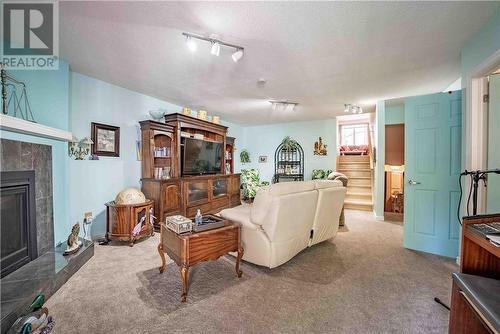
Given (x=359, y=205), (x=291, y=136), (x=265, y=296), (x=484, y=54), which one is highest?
(x=484, y=54)

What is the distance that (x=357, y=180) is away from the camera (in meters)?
5.82

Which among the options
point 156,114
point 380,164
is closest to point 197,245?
point 156,114

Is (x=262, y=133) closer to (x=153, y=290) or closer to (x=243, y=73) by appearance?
(x=243, y=73)

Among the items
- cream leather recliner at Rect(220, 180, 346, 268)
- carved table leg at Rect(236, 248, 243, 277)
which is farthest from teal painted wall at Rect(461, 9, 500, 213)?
carved table leg at Rect(236, 248, 243, 277)

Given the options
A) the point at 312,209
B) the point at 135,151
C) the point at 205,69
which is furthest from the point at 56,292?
the point at 205,69

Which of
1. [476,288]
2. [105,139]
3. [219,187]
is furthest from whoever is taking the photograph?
[219,187]

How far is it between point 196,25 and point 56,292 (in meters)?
2.68

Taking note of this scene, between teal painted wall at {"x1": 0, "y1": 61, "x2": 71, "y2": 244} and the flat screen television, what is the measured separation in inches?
72.1

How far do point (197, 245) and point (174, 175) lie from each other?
242 centimetres

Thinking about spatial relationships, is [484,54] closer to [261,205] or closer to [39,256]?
[261,205]

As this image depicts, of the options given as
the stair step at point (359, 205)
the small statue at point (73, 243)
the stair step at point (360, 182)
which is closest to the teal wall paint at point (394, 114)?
the stair step at point (360, 182)

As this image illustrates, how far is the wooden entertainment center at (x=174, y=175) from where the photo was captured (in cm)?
354

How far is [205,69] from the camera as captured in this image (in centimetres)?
278

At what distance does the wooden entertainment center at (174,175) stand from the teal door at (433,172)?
11.6 ft
